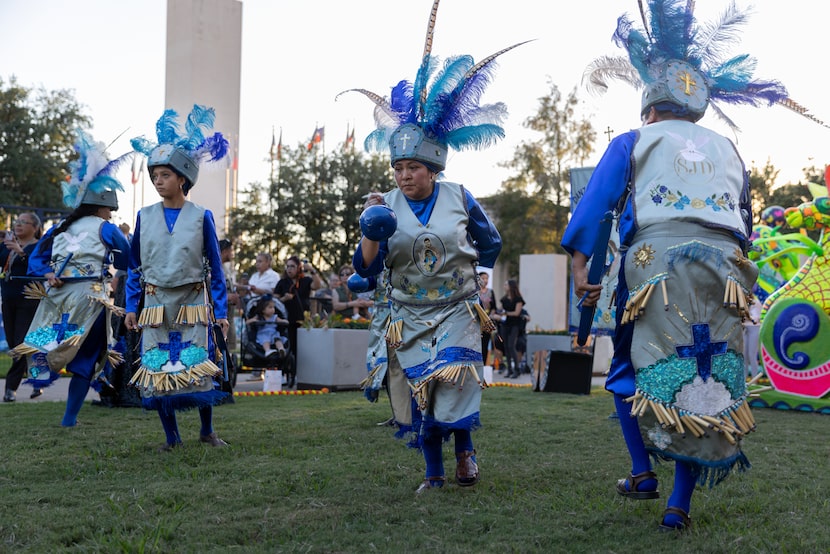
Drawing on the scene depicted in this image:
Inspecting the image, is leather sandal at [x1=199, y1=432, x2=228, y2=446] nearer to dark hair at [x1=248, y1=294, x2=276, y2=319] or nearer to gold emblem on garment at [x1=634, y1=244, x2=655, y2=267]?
gold emblem on garment at [x1=634, y1=244, x2=655, y2=267]

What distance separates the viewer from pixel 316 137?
35.4 m

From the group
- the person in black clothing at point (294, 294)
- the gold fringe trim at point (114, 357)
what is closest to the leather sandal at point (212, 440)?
the gold fringe trim at point (114, 357)

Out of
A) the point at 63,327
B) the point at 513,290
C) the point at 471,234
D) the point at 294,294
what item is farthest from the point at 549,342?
the point at 471,234

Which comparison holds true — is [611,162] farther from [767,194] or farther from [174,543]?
[767,194]

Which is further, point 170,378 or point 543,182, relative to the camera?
point 543,182

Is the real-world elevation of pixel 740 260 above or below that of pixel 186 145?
below

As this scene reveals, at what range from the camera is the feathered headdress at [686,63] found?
149 inches

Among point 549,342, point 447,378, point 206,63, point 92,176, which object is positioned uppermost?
point 206,63

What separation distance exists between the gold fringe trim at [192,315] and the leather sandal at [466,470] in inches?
84.1

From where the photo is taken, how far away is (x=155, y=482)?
14.7 ft

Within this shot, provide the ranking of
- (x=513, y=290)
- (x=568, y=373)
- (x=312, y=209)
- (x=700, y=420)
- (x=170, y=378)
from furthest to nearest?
1. (x=312, y=209)
2. (x=513, y=290)
3. (x=568, y=373)
4. (x=170, y=378)
5. (x=700, y=420)

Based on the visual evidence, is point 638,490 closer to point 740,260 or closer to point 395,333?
point 740,260

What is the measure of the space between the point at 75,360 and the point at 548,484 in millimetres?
4173

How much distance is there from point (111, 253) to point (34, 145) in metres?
30.1
